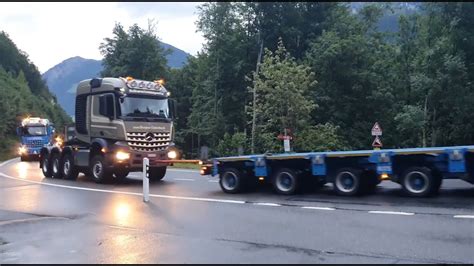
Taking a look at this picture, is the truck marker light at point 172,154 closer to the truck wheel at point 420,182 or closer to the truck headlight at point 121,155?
the truck headlight at point 121,155

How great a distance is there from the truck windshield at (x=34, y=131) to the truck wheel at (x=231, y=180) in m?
28.9

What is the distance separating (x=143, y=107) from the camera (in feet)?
57.1

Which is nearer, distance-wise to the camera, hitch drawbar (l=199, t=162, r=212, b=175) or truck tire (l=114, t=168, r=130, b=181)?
hitch drawbar (l=199, t=162, r=212, b=175)

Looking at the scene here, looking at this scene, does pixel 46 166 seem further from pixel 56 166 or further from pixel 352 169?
pixel 352 169

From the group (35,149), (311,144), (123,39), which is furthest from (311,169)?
(123,39)

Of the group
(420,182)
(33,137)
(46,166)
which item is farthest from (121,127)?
(33,137)

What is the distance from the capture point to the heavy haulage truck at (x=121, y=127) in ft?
55.5

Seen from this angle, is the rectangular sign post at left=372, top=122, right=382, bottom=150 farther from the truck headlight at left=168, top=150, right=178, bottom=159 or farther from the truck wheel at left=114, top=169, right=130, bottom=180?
the truck wheel at left=114, top=169, right=130, bottom=180

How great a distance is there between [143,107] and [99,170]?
255 cm

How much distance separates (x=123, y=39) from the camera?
193 feet

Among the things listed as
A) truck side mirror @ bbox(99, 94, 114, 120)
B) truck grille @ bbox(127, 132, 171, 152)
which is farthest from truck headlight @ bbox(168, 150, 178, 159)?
truck side mirror @ bbox(99, 94, 114, 120)

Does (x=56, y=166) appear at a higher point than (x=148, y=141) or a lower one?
lower

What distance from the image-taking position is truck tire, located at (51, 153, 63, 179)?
64.8 ft

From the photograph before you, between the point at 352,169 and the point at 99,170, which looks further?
the point at 99,170
